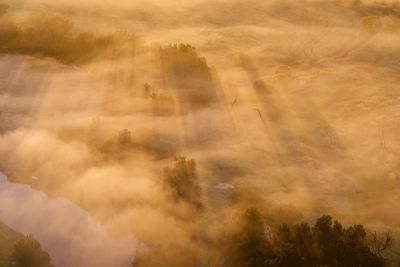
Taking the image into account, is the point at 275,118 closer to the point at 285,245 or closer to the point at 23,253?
the point at 285,245

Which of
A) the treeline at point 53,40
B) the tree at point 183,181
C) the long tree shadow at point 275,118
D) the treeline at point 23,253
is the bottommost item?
the treeline at point 23,253

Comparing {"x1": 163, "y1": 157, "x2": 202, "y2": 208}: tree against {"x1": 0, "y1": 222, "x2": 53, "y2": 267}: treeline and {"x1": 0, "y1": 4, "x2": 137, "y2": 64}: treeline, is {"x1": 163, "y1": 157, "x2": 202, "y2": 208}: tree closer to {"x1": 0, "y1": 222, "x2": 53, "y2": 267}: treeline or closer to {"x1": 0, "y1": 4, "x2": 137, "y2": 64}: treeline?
{"x1": 0, "y1": 222, "x2": 53, "y2": 267}: treeline

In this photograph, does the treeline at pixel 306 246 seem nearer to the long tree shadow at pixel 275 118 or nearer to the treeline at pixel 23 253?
the long tree shadow at pixel 275 118

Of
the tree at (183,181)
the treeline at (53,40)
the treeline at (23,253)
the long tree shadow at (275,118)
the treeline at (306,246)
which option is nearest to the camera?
the treeline at (306,246)

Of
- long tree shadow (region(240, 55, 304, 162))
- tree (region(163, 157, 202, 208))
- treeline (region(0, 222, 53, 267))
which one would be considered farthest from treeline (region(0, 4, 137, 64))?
treeline (region(0, 222, 53, 267))

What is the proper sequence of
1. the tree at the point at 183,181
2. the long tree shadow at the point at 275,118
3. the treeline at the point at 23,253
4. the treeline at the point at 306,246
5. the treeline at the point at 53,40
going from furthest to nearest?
1. the treeline at the point at 53,40
2. the long tree shadow at the point at 275,118
3. the tree at the point at 183,181
4. the treeline at the point at 23,253
5. the treeline at the point at 306,246

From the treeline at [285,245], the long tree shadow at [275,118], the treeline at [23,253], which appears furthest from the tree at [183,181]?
the treeline at [23,253]

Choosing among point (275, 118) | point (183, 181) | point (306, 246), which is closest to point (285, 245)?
point (306, 246)

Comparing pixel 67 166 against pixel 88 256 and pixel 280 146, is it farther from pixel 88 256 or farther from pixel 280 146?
pixel 280 146
